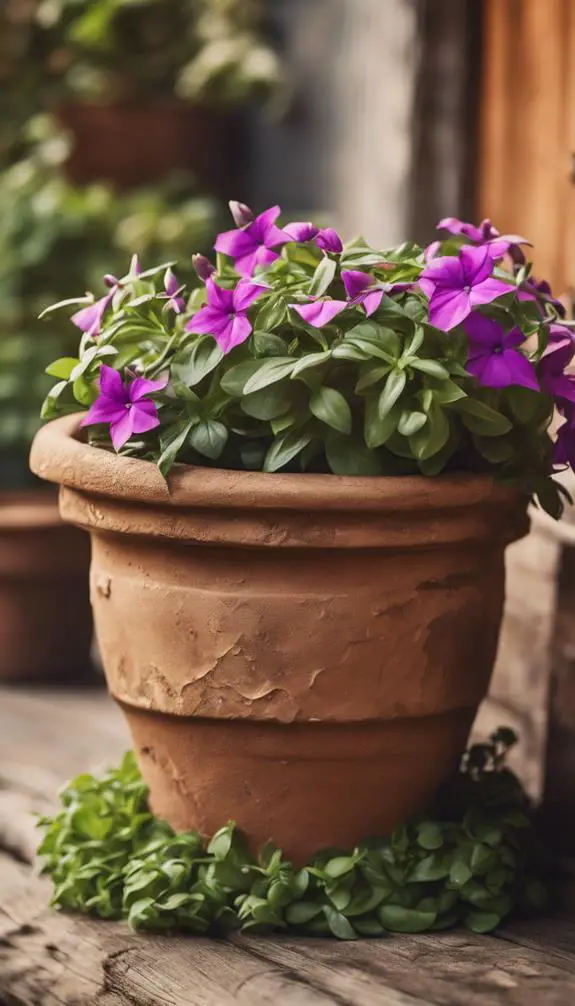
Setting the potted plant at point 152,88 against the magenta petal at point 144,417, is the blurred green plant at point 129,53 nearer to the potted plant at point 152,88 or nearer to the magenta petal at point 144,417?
the potted plant at point 152,88

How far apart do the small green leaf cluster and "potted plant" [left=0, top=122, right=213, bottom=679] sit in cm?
121

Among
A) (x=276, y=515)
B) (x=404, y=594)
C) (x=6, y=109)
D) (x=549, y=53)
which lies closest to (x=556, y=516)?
(x=404, y=594)

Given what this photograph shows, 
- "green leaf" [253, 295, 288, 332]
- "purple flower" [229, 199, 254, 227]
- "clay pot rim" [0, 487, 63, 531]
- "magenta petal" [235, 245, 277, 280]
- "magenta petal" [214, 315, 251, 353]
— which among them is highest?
"purple flower" [229, 199, 254, 227]

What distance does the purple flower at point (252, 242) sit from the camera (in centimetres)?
171

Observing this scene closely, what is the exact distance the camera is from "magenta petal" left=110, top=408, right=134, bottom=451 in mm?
1615

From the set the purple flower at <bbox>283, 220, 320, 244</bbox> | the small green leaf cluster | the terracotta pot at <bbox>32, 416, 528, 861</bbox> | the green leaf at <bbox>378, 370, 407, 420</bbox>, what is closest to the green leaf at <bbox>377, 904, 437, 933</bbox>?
the small green leaf cluster

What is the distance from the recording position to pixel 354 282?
5.31ft

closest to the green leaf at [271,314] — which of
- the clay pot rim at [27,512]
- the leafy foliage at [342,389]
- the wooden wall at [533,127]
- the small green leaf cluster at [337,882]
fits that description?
the leafy foliage at [342,389]

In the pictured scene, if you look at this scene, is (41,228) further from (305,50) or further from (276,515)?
(276,515)

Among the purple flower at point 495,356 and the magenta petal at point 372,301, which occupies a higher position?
the magenta petal at point 372,301

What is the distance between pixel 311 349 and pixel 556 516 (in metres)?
0.35

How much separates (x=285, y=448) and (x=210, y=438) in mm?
85

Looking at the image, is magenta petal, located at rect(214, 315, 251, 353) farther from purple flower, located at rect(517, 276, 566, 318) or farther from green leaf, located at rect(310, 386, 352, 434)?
purple flower, located at rect(517, 276, 566, 318)

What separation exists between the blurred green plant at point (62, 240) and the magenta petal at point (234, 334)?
1686mm
